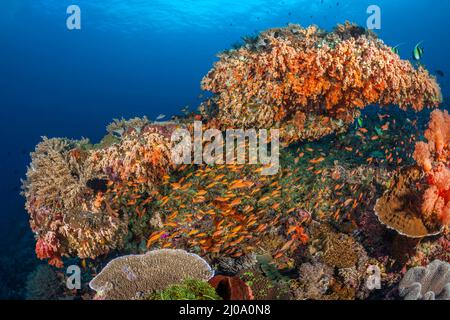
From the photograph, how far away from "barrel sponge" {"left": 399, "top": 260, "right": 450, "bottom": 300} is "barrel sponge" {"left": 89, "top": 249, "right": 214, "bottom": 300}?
3.22 metres

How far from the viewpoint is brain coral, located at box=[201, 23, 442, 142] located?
7.40 metres

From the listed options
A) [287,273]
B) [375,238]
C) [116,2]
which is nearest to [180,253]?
[287,273]

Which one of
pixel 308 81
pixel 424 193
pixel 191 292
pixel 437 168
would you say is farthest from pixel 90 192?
pixel 437 168

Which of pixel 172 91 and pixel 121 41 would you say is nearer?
pixel 121 41

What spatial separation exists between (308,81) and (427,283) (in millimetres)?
4896

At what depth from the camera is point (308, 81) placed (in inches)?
300

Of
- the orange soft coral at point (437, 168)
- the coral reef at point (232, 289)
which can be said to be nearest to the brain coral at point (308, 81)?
the orange soft coral at point (437, 168)

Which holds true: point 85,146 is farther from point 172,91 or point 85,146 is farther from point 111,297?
point 172,91

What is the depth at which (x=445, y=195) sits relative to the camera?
5.19 m

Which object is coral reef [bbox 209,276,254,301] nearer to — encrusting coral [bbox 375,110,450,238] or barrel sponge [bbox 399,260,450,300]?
barrel sponge [bbox 399,260,450,300]

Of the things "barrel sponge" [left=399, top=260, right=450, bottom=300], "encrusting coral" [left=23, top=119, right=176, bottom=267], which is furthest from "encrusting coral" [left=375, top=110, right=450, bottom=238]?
"encrusting coral" [left=23, top=119, right=176, bottom=267]

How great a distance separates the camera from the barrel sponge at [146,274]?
5168 mm

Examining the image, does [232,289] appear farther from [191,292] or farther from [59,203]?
[59,203]

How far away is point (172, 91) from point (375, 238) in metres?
94.3
